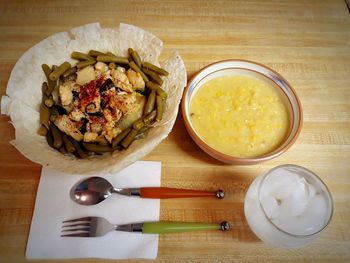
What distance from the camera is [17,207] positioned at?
134cm

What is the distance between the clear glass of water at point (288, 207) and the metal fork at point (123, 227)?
8.9 inches

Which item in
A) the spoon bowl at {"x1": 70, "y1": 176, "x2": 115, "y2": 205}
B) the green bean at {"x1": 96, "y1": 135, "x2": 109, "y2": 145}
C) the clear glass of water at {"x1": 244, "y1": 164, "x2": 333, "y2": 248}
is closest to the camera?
the clear glass of water at {"x1": 244, "y1": 164, "x2": 333, "y2": 248}

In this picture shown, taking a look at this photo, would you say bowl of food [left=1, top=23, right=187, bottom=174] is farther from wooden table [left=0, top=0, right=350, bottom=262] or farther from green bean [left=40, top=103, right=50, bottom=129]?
wooden table [left=0, top=0, right=350, bottom=262]

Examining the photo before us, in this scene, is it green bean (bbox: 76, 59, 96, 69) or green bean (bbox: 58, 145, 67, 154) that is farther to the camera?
green bean (bbox: 76, 59, 96, 69)

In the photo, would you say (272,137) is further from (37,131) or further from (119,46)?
(37,131)

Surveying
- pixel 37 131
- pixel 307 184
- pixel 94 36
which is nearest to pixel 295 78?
pixel 307 184

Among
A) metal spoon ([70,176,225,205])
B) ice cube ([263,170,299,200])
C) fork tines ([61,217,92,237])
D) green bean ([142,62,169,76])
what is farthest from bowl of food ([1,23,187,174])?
ice cube ([263,170,299,200])

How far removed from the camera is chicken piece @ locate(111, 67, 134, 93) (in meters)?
1.52

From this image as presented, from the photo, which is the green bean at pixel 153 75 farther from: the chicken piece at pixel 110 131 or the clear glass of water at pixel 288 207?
the clear glass of water at pixel 288 207

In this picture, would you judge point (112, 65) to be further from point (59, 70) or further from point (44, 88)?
point (44, 88)

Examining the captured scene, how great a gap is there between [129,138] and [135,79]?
34cm

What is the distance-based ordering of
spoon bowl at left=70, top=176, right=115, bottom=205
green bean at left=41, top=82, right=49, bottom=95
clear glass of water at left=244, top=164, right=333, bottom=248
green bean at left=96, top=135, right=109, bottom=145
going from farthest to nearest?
green bean at left=41, top=82, right=49, bottom=95, green bean at left=96, top=135, right=109, bottom=145, spoon bowl at left=70, top=176, right=115, bottom=205, clear glass of water at left=244, top=164, right=333, bottom=248

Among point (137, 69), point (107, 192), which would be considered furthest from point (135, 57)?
point (107, 192)

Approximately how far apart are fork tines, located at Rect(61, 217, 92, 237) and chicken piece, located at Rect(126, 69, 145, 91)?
2.34ft
